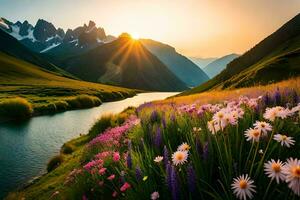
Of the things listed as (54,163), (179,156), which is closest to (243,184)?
(179,156)

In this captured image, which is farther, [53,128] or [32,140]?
[53,128]

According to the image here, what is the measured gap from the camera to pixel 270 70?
5097 centimetres

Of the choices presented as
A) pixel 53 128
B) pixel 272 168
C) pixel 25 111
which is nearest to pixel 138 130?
pixel 272 168

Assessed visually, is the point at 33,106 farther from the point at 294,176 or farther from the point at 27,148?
the point at 294,176

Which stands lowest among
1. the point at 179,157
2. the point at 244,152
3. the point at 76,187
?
the point at 76,187

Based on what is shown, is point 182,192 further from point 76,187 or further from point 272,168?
point 76,187

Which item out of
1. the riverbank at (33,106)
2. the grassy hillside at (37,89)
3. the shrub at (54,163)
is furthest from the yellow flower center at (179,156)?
the grassy hillside at (37,89)

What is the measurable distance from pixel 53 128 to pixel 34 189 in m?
30.4

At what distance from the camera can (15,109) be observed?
64500 millimetres

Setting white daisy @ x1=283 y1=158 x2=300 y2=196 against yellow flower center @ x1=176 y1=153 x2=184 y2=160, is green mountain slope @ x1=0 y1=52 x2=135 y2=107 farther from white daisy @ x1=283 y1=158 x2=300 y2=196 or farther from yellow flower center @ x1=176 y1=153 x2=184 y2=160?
white daisy @ x1=283 y1=158 x2=300 y2=196

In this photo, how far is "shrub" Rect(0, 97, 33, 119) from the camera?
6303cm

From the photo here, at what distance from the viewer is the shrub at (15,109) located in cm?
6303

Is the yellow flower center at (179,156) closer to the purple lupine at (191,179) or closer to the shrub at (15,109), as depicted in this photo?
the purple lupine at (191,179)

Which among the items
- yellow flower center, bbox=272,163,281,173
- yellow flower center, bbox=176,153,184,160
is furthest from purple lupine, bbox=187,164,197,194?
yellow flower center, bbox=272,163,281,173
